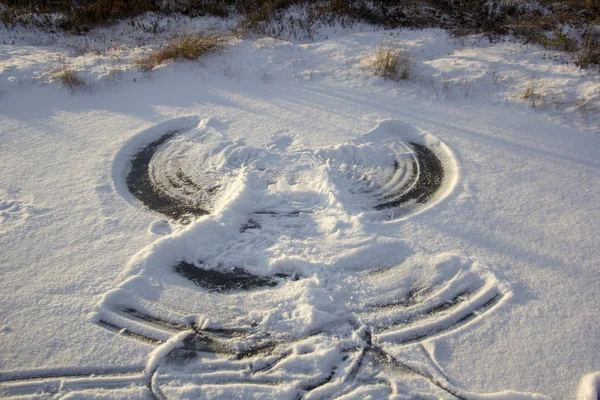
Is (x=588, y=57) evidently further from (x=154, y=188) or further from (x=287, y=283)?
(x=154, y=188)

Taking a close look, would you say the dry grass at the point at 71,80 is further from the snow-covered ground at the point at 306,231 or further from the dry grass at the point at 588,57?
the dry grass at the point at 588,57

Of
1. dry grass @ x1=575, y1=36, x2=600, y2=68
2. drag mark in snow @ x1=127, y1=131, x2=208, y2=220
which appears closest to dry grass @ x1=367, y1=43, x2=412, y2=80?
dry grass @ x1=575, y1=36, x2=600, y2=68

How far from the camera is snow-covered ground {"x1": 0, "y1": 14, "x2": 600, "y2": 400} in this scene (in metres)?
2.98

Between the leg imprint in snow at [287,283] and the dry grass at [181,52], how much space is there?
91.4 inches

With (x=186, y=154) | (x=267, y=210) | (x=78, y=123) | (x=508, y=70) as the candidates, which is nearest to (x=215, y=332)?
(x=267, y=210)

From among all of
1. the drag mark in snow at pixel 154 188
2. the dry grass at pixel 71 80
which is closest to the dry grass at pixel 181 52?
the dry grass at pixel 71 80

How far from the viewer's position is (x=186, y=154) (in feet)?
17.1

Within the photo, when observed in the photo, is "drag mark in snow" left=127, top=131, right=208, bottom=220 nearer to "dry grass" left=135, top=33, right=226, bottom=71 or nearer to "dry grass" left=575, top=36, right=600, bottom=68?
"dry grass" left=135, top=33, right=226, bottom=71

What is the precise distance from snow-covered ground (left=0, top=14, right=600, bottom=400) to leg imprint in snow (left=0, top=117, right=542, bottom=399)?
0.02 metres

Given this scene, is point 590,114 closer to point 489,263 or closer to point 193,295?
point 489,263

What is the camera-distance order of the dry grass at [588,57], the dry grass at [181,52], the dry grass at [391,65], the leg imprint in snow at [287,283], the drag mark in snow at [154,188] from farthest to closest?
the dry grass at [181,52], the dry grass at [391,65], the dry grass at [588,57], the drag mark in snow at [154,188], the leg imprint in snow at [287,283]

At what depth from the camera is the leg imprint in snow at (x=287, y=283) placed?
291 centimetres

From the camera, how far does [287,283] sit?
355cm

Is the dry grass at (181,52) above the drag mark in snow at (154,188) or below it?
above
